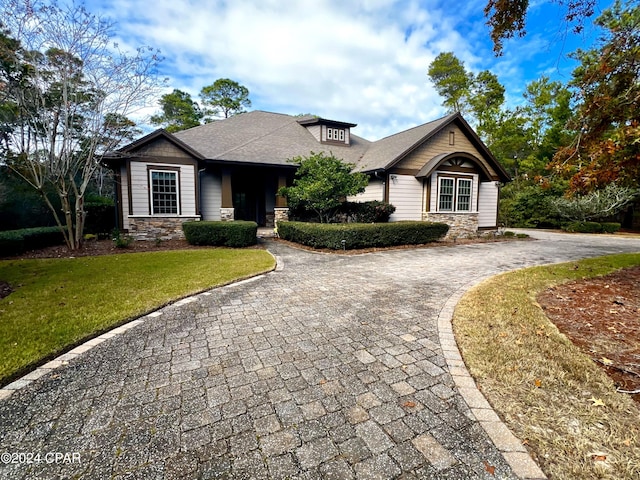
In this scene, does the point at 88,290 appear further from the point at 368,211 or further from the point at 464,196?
the point at 464,196

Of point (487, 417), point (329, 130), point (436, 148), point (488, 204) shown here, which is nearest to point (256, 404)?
point (487, 417)

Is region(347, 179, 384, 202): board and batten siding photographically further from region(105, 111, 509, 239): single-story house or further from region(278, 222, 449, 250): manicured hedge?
region(278, 222, 449, 250): manicured hedge

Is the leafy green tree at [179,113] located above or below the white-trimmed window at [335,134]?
above

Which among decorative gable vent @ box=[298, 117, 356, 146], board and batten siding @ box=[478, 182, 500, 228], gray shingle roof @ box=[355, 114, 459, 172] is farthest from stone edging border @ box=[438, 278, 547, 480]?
decorative gable vent @ box=[298, 117, 356, 146]

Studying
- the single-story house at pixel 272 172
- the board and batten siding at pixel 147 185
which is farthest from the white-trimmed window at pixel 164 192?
the board and batten siding at pixel 147 185

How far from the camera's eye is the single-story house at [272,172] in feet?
37.6

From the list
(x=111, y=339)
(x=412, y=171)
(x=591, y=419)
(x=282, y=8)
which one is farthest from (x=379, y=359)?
(x=412, y=171)

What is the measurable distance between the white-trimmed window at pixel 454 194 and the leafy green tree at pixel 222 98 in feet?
76.8

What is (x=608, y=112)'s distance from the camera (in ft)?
17.1

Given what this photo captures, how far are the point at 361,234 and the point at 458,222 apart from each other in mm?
6942

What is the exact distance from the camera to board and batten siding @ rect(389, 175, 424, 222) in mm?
13469

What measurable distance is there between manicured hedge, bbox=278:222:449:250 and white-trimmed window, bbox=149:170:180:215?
14.5 feet

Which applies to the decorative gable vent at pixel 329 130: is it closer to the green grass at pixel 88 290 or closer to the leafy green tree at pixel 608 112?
the green grass at pixel 88 290

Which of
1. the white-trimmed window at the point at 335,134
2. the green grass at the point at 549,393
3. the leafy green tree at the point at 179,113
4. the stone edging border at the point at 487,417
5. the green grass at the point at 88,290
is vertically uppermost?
the leafy green tree at the point at 179,113
